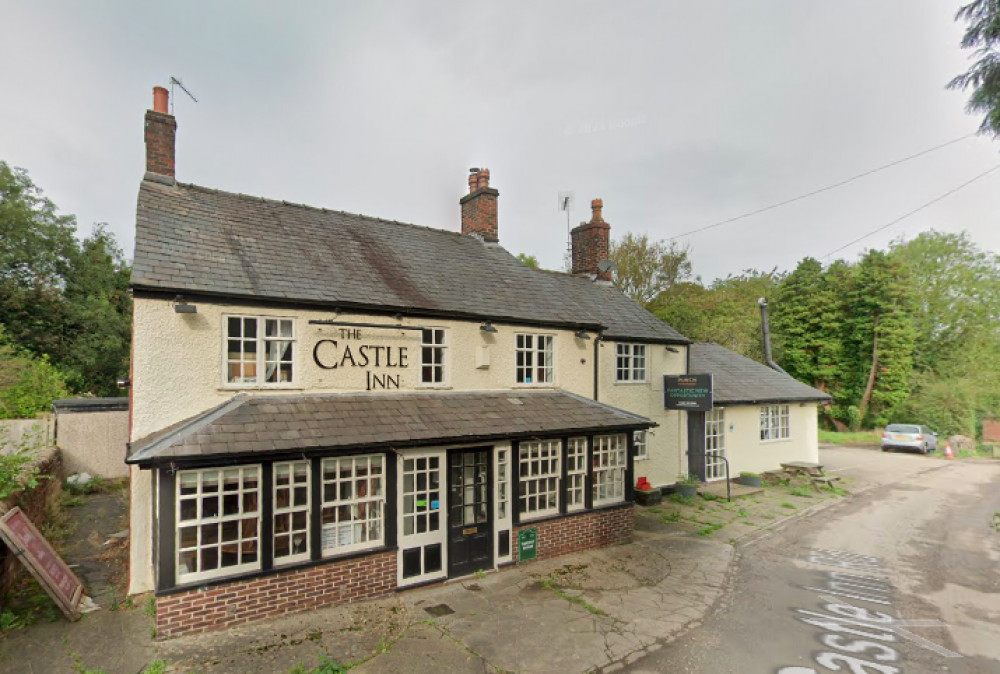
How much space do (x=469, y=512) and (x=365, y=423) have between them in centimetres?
281

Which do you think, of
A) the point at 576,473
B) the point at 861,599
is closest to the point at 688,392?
the point at 576,473

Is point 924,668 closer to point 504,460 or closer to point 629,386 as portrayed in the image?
point 504,460

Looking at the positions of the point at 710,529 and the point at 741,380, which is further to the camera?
the point at 741,380

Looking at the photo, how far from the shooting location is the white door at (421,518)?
28.6 ft

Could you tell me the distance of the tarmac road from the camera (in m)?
6.55

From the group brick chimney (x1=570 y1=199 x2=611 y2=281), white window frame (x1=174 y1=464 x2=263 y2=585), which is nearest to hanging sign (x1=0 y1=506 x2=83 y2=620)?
white window frame (x1=174 y1=464 x2=263 y2=585)

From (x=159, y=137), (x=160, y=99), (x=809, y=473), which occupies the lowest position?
(x=809, y=473)

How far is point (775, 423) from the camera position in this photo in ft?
64.8

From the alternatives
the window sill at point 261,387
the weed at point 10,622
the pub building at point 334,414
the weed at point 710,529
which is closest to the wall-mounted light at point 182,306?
the pub building at point 334,414

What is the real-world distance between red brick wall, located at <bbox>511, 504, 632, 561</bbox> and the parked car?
25.0 metres

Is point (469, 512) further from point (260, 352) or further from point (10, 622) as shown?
point (10, 622)

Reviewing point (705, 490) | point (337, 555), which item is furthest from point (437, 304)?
point (705, 490)

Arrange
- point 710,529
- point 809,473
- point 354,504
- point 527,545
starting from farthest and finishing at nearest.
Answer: point 809,473, point 710,529, point 527,545, point 354,504

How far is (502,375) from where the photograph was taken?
11.7 metres
